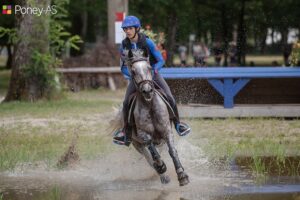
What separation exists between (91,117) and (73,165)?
700 centimetres

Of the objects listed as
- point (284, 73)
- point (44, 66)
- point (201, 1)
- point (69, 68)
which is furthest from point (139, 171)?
point (201, 1)

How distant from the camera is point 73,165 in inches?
468

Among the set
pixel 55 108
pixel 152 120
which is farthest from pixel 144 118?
pixel 55 108

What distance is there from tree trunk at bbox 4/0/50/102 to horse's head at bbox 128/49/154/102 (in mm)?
12931

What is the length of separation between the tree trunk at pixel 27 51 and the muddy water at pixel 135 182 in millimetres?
10420

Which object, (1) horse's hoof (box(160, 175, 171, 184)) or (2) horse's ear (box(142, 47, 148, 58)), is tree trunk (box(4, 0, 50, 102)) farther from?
(1) horse's hoof (box(160, 175, 171, 184))

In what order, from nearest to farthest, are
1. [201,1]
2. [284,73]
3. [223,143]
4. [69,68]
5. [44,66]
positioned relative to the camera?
[223,143], [284,73], [44,66], [69,68], [201,1]

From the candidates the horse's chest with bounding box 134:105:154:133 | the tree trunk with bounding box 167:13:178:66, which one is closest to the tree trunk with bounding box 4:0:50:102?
the horse's chest with bounding box 134:105:154:133

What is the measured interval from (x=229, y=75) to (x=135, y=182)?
7773 millimetres

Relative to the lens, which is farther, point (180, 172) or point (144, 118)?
point (144, 118)

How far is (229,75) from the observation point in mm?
17922

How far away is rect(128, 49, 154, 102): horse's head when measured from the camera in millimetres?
9523

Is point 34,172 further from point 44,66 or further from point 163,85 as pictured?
point 44,66

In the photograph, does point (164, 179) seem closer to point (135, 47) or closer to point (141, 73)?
point (141, 73)
